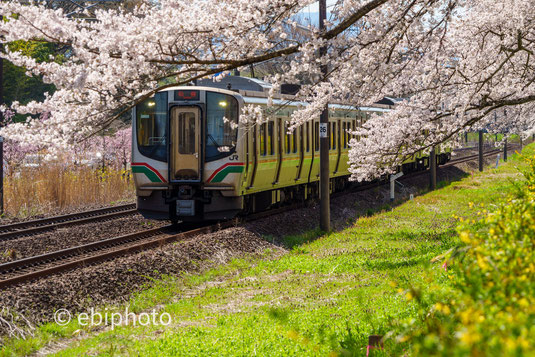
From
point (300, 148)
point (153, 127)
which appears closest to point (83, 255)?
point (153, 127)

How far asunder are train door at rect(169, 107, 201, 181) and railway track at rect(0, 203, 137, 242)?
90.5 inches

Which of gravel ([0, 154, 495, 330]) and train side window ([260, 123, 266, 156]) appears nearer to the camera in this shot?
gravel ([0, 154, 495, 330])

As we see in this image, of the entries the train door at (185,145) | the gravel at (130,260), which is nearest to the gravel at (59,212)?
the gravel at (130,260)

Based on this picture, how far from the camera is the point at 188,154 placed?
1505 cm

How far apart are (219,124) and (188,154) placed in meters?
0.99

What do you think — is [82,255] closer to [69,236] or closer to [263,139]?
[69,236]

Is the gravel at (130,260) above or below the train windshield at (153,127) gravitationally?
below

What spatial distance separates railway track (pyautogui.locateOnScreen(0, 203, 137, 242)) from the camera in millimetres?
13641

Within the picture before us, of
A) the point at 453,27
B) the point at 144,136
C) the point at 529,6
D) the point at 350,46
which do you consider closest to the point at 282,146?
the point at 144,136

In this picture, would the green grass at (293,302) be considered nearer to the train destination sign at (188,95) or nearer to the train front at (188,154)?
the train front at (188,154)

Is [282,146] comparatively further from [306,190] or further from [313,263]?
[313,263]

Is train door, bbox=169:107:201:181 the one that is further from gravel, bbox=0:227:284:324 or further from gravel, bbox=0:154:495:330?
gravel, bbox=0:227:284:324

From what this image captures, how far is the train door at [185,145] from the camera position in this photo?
1488 centimetres

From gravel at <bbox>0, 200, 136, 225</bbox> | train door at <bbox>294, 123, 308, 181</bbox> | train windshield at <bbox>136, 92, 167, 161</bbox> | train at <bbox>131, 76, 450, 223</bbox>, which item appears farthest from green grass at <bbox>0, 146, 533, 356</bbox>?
gravel at <bbox>0, 200, 136, 225</bbox>
